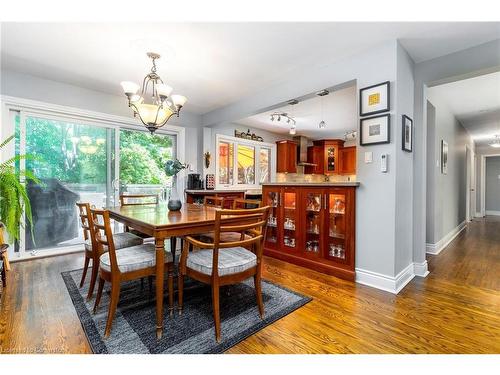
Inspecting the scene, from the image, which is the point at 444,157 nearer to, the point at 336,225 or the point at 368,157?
the point at 368,157

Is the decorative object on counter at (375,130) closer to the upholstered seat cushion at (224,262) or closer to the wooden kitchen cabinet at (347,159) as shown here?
the upholstered seat cushion at (224,262)

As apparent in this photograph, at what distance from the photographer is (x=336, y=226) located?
280 cm

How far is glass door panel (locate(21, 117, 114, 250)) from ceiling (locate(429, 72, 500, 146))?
16.2 feet

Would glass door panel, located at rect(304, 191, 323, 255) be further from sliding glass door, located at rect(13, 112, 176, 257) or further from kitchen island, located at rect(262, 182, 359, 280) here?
sliding glass door, located at rect(13, 112, 176, 257)

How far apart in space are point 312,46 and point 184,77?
5.49 ft

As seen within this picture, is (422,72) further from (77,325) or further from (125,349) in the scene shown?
(77,325)

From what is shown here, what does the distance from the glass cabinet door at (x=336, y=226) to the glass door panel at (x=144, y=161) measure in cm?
274

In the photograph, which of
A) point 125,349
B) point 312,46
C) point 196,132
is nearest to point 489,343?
point 125,349

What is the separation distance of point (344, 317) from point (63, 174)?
157 inches

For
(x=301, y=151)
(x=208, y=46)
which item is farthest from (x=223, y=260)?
(x=301, y=151)

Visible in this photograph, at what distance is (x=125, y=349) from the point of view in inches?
57.9

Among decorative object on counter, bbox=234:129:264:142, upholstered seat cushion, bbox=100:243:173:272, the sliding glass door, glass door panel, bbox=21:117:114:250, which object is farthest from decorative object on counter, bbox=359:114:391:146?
glass door panel, bbox=21:117:114:250

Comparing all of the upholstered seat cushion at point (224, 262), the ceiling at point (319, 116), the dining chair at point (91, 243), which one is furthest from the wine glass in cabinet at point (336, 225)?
the dining chair at point (91, 243)

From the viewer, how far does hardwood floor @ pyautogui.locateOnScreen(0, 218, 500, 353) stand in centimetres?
152
